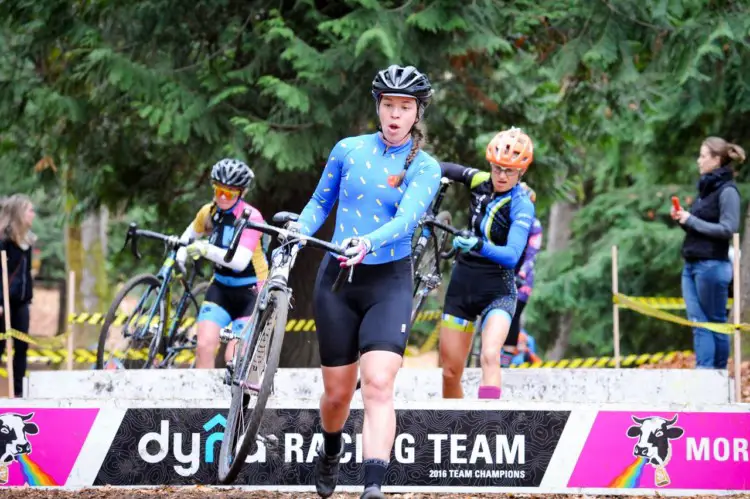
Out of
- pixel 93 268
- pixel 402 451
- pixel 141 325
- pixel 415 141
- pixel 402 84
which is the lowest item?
pixel 402 451

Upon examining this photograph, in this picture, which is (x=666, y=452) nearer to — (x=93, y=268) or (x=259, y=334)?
(x=259, y=334)

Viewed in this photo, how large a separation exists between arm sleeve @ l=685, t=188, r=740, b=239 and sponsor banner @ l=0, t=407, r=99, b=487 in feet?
18.8

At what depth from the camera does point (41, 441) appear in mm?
7328

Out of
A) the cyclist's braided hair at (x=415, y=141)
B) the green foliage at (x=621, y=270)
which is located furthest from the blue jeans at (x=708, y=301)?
the green foliage at (x=621, y=270)

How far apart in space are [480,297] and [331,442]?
7.56 ft

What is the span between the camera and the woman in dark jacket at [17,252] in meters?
11.7

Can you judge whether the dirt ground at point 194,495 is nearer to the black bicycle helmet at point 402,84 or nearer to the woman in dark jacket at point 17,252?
the black bicycle helmet at point 402,84

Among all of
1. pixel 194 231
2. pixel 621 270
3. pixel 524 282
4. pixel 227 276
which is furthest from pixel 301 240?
pixel 621 270

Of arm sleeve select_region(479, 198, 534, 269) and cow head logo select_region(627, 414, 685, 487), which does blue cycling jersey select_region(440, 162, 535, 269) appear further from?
cow head logo select_region(627, 414, 685, 487)

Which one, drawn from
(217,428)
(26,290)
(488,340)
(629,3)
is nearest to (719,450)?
(488,340)

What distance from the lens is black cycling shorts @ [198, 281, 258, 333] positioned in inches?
393

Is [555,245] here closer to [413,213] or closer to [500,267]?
[500,267]

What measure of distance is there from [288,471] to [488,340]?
1.86 metres

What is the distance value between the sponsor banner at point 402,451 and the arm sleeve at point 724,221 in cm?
389
